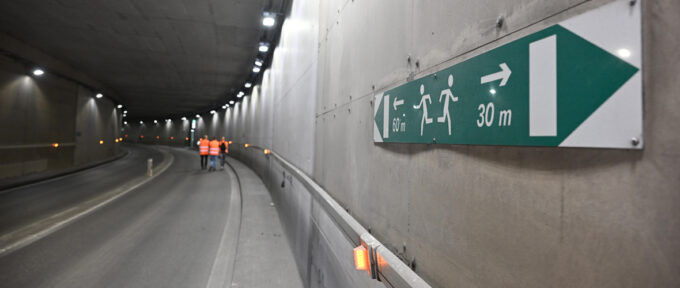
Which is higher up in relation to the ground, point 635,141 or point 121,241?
point 635,141

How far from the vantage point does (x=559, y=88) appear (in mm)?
904

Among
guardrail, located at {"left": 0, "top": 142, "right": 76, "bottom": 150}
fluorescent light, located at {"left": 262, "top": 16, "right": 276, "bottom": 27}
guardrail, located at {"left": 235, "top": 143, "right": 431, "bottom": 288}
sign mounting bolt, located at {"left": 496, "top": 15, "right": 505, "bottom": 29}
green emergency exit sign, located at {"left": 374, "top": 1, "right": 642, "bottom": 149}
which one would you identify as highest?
fluorescent light, located at {"left": 262, "top": 16, "right": 276, "bottom": 27}

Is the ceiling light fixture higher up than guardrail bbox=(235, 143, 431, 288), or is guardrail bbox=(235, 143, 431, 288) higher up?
the ceiling light fixture

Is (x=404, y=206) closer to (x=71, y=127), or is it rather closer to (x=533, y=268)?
(x=533, y=268)

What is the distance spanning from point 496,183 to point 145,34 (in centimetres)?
1304

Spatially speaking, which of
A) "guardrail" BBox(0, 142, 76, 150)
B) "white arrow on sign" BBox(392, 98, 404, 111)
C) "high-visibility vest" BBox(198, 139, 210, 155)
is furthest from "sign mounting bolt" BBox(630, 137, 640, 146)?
"high-visibility vest" BBox(198, 139, 210, 155)

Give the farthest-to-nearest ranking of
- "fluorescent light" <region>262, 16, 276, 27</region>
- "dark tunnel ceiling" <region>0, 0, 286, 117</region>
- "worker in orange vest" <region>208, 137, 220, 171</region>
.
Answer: "worker in orange vest" <region>208, 137, 220, 171</region> < "dark tunnel ceiling" <region>0, 0, 286, 117</region> < "fluorescent light" <region>262, 16, 276, 27</region>

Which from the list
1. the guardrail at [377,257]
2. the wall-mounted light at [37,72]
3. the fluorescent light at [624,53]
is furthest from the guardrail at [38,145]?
the fluorescent light at [624,53]

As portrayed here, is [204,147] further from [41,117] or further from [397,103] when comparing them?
[397,103]

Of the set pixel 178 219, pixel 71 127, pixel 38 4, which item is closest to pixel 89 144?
pixel 71 127

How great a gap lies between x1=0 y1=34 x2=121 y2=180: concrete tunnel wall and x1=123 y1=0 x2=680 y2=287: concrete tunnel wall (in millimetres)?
14596

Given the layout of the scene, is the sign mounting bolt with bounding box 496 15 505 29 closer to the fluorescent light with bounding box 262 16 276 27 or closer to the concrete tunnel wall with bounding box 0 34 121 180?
the fluorescent light with bounding box 262 16 276 27

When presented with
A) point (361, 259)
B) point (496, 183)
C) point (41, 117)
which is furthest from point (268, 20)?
point (41, 117)

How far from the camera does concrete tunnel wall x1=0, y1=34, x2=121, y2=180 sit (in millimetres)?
11375
